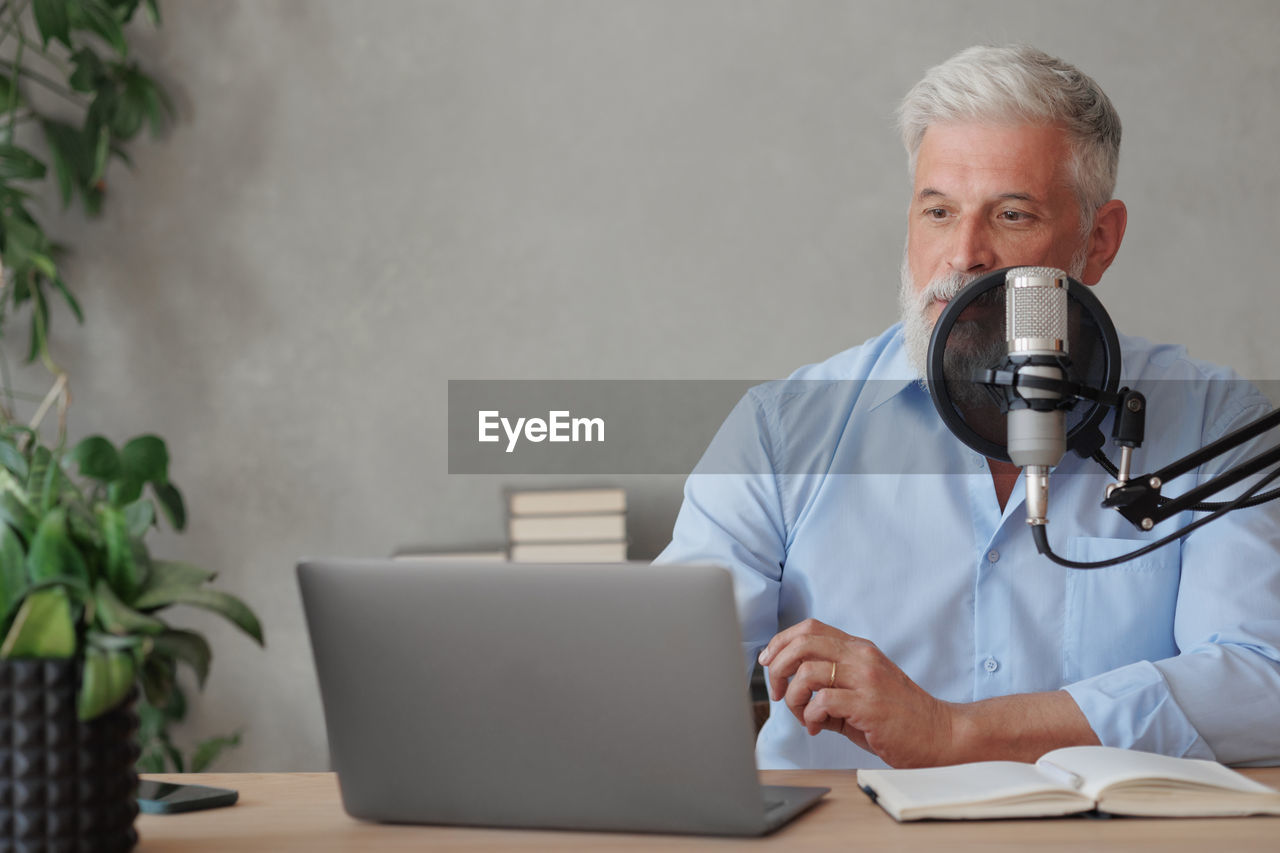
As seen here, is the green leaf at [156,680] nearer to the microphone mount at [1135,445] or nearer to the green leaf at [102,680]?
the green leaf at [102,680]

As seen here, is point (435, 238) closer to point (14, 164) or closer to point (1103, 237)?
point (14, 164)

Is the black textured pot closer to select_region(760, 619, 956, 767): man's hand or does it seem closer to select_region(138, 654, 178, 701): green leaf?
select_region(138, 654, 178, 701): green leaf

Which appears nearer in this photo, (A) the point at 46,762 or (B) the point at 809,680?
(A) the point at 46,762

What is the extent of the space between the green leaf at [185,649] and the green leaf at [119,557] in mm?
38

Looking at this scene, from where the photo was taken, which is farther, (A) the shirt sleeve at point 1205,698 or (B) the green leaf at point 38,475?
(A) the shirt sleeve at point 1205,698

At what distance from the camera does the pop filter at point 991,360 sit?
1.09 m

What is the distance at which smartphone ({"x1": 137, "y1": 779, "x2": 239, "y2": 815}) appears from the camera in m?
1.03

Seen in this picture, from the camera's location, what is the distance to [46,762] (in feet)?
2.60

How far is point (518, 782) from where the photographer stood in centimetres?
91

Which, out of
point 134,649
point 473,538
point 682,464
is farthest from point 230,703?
point 134,649

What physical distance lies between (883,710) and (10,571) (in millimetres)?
798

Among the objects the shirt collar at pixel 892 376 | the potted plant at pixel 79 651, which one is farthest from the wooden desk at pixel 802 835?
the shirt collar at pixel 892 376

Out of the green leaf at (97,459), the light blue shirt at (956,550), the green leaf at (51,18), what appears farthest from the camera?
the green leaf at (51,18)
